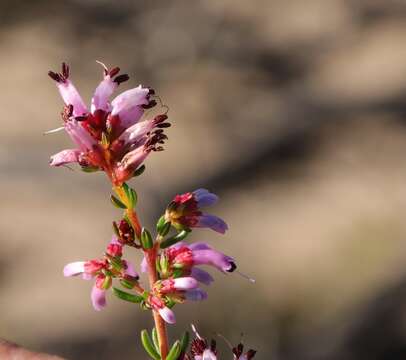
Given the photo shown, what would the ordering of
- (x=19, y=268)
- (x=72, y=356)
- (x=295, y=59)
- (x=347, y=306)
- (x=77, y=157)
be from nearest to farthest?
(x=77, y=157), (x=72, y=356), (x=347, y=306), (x=19, y=268), (x=295, y=59)

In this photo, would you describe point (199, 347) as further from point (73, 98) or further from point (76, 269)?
point (73, 98)

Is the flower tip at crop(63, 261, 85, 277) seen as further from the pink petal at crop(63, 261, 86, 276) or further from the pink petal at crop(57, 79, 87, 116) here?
the pink petal at crop(57, 79, 87, 116)

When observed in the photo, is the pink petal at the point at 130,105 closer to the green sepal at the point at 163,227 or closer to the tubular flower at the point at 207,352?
the green sepal at the point at 163,227

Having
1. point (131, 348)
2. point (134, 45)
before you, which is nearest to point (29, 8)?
point (134, 45)

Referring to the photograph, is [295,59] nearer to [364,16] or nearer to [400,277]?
[364,16]

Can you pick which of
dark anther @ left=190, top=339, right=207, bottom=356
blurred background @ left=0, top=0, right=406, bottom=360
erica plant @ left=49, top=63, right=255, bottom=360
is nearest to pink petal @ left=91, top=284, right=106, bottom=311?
erica plant @ left=49, top=63, right=255, bottom=360

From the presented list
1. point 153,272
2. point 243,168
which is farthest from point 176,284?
point 243,168
